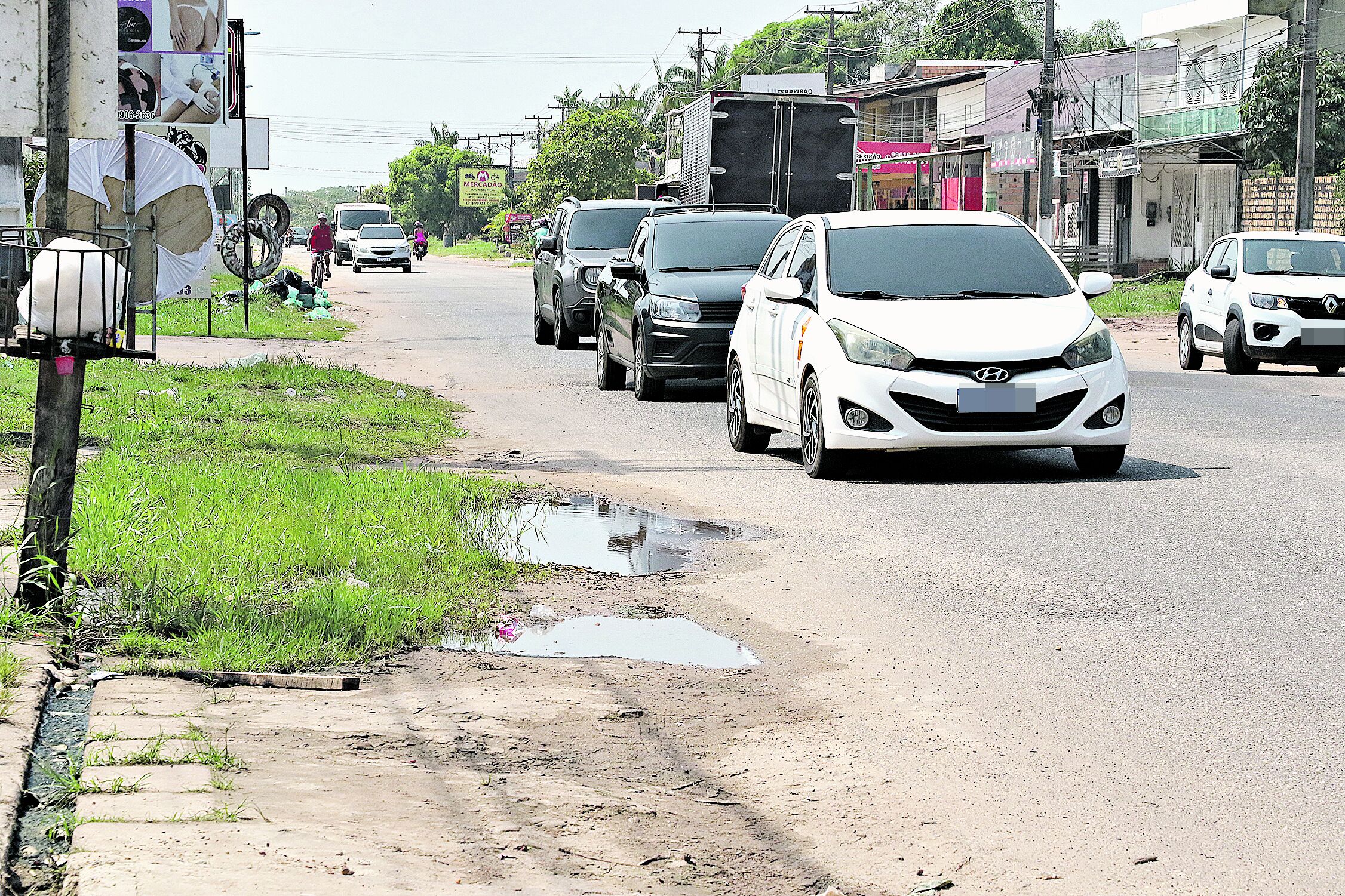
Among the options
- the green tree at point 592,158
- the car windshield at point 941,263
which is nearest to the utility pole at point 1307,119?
the car windshield at point 941,263

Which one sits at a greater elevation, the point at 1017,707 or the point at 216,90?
the point at 216,90

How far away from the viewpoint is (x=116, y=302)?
5.98 metres

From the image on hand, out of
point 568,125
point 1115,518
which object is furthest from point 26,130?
Result: point 568,125

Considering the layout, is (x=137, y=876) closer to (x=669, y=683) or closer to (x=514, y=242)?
(x=669, y=683)

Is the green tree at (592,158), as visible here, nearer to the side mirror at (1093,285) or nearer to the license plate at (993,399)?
the side mirror at (1093,285)

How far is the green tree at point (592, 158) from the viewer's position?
287 ft

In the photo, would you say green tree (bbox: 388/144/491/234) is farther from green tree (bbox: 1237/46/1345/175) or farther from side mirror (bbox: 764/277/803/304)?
side mirror (bbox: 764/277/803/304)

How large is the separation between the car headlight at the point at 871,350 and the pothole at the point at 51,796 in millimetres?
5843

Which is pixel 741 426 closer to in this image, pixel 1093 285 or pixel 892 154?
pixel 1093 285

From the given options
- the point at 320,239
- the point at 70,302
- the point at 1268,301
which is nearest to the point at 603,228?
the point at 1268,301

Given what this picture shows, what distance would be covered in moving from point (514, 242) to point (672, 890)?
356 feet

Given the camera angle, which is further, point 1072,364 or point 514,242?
point 514,242

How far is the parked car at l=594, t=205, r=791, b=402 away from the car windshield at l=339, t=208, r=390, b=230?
186 feet

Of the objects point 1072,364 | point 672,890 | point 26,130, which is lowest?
point 672,890
